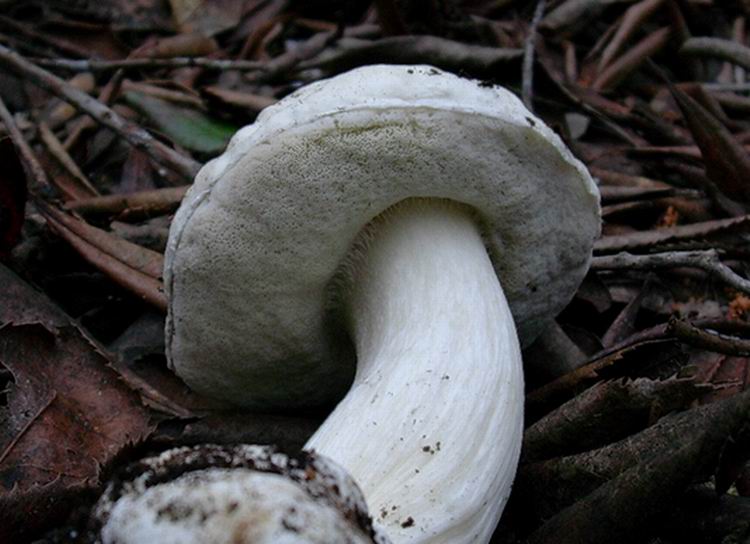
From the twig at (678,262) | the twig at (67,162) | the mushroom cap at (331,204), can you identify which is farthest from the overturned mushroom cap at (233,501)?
the twig at (67,162)

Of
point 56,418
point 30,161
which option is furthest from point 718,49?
point 56,418

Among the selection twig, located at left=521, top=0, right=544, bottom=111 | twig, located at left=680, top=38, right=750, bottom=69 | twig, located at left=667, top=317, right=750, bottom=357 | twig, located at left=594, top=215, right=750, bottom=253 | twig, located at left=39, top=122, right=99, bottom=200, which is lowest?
twig, located at left=39, top=122, right=99, bottom=200

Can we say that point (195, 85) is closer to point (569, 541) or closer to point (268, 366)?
point (268, 366)

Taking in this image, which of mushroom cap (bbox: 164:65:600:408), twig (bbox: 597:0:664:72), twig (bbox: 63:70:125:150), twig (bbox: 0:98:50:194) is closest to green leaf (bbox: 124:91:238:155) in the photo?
twig (bbox: 63:70:125:150)

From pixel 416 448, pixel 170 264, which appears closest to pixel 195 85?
pixel 170 264

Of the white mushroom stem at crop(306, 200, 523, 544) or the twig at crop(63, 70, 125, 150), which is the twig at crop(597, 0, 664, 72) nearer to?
the twig at crop(63, 70, 125, 150)

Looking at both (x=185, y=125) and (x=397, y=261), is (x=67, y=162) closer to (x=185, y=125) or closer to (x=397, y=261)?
(x=185, y=125)

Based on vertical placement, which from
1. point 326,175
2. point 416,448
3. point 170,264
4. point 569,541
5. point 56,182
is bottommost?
point 56,182
